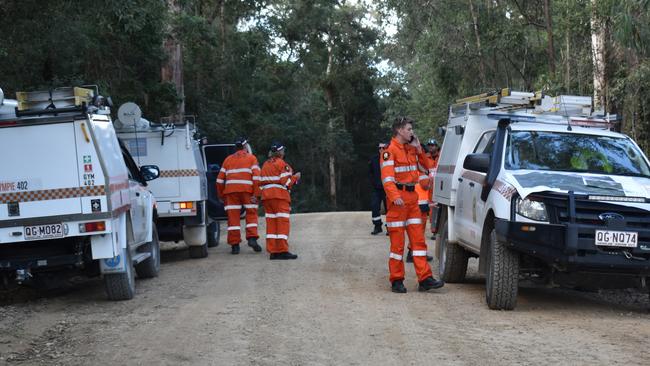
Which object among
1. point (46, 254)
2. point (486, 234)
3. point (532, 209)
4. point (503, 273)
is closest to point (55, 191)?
point (46, 254)

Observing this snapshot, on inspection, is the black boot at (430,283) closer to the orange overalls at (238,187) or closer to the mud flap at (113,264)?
the mud flap at (113,264)

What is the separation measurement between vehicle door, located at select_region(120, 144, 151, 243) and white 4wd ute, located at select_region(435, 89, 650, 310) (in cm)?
410

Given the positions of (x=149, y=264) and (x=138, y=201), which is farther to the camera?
(x=149, y=264)

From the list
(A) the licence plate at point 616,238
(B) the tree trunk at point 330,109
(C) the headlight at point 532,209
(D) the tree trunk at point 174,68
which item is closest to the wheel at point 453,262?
(C) the headlight at point 532,209

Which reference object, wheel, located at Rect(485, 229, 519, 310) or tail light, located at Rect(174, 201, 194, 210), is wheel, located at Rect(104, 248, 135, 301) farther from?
tail light, located at Rect(174, 201, 194, 210)

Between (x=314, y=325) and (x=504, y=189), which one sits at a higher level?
(x=504, y=189)

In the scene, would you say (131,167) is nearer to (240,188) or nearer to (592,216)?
(240,188)

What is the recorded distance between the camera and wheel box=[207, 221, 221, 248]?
1705cm

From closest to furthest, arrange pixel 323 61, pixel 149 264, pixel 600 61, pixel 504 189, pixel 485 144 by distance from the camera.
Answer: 1. pixel 504 189
2. pixel 485 144
3. pixel 149 264
4. pixel 600 61
5. pixel 323 61

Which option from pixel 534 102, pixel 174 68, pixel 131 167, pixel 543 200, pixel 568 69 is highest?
pixel 174 68

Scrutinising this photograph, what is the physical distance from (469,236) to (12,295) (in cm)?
586

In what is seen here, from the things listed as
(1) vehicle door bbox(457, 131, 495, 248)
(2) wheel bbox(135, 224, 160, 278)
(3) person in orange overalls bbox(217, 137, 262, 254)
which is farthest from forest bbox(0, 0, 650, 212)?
(1) vehicle door bbox(457, 131, 495, 248)

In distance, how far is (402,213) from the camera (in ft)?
33.2

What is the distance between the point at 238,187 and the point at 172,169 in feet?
4.10
